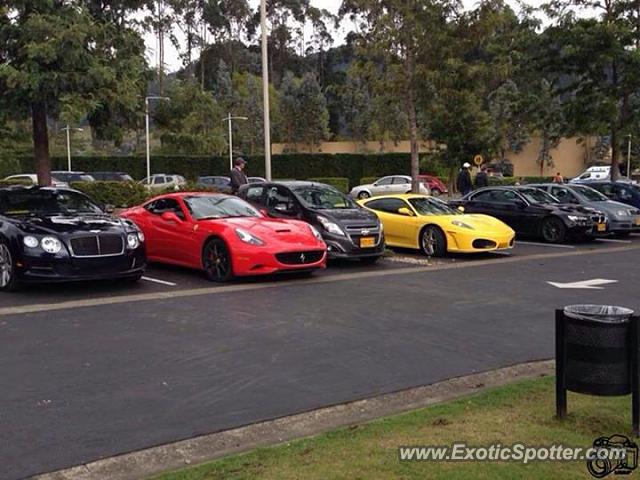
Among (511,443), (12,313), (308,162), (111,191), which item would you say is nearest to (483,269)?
(12,313)

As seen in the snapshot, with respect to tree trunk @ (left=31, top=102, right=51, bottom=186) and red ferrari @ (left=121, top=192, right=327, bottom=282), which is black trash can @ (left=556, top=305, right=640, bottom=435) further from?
tree trunk @ (left=31, top=102, right=51, bottom=186)

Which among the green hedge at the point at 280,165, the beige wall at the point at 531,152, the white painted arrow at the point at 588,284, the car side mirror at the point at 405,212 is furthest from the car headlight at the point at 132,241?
the beige wall at the point at 531,152

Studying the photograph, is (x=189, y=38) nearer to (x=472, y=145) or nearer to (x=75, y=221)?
(x=472, y=145)

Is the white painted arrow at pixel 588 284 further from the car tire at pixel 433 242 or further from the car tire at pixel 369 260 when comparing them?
the car tire at pixel 369 260

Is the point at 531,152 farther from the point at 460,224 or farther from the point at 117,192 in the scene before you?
the point at 460,224

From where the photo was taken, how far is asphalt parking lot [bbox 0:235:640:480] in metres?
5.11

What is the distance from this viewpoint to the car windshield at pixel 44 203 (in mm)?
10562

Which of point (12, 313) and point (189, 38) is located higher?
point (189, 38)

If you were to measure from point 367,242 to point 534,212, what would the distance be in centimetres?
641

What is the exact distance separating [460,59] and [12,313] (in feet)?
49.1

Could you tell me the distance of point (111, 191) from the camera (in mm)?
26266

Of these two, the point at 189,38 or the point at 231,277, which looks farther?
the point at 189,38

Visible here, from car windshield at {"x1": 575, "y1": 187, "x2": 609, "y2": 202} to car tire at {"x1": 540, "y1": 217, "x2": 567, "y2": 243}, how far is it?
238cm

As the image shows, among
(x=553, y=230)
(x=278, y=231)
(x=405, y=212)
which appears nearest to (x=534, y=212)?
(x=553, y=230)
